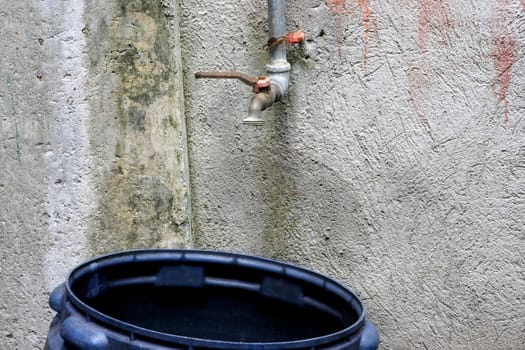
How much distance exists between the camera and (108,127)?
251 centimetres

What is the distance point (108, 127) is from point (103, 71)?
17 cm

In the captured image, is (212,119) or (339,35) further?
(212,119)

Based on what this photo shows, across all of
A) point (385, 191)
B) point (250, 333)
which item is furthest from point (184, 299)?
point (385, 191)

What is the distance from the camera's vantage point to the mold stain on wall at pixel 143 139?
249 cm

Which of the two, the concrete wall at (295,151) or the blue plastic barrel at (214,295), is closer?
the blue plastic barrel at (214,295)

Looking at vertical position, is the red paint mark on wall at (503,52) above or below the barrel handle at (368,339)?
above

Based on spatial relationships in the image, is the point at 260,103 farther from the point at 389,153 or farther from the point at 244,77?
the point at 389,153

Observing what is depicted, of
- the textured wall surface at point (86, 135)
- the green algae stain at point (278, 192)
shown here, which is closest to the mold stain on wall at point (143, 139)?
the textured wall surface at point (86, 135)

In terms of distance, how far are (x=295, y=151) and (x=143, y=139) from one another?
467 millimetres

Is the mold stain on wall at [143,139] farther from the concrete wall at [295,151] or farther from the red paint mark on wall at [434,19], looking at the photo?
the red paint mark on wall at [434,19]

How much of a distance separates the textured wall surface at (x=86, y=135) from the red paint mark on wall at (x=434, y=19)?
0.75 m

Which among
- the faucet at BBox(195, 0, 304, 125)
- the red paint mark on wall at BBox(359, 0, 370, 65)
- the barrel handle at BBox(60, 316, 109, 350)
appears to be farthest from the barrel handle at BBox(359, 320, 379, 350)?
the red paint mark on wall at BBox(359, 0, 370, 65)

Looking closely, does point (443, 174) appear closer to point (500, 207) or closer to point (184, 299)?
point (500, 207)

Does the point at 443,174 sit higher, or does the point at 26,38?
the point at 26,38
